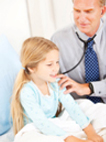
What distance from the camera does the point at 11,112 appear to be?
966 mm

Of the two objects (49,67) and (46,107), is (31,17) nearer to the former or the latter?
(49,67)

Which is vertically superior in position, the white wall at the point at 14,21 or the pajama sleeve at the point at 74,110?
the white wall at the point at 14,21

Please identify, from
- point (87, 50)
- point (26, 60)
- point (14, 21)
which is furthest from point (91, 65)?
point (14, 21)

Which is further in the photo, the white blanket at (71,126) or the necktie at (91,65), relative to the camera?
the necktie at (91,65)

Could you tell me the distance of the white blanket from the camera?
80 centimetres

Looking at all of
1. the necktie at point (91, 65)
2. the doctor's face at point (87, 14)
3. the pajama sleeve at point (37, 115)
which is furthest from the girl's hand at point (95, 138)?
the doctor's face at point (87, 14)

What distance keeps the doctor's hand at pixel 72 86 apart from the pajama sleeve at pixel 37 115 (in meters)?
0.18

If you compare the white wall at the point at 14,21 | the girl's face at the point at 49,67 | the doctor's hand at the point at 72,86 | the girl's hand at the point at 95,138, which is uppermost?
the white wall at the point at 14,21

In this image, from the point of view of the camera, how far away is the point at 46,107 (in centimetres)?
98

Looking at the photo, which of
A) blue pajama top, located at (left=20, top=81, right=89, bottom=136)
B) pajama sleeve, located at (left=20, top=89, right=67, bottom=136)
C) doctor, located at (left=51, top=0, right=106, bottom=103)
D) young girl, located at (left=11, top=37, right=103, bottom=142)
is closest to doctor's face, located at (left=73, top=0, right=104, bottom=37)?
doctor, located at (left=51, top=0, right=106, bottom=103)

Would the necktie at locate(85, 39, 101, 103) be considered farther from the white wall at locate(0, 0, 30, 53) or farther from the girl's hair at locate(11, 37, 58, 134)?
the white wall at locate(0, 0, 30, 53)

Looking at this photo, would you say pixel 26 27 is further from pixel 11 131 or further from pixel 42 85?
pixel 11 131

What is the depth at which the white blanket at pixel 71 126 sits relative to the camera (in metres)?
0.80

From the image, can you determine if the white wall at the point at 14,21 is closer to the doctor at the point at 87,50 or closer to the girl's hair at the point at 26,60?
the doctor at the point at 87,50
